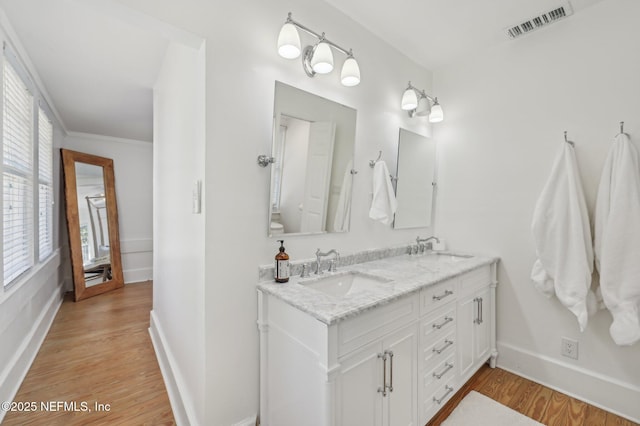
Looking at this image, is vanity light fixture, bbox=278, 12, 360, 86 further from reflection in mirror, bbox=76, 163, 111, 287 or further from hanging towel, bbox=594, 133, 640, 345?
reflection in mirror, bbox=76, 163, 111, 287

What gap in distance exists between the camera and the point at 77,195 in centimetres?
380

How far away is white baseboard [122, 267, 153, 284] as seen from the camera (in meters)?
4.54

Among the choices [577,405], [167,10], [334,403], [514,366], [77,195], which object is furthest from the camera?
[77,195]

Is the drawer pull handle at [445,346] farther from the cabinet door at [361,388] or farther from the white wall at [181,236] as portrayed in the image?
the white wall at [181,236]

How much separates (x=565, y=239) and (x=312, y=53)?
6.48 feet

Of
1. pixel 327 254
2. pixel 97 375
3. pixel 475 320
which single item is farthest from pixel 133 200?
pixel 475 320

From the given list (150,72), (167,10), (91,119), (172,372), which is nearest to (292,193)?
(167,10)

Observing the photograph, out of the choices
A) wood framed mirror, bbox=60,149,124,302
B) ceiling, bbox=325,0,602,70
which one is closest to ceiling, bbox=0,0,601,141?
ceiling, bbox=325,0,602,70

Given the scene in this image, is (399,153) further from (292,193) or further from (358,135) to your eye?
(292,193)

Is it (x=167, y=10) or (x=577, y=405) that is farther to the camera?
(x=577, y=405)

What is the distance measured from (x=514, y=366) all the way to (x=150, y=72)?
12.7ft

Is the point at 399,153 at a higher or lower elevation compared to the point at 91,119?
lower

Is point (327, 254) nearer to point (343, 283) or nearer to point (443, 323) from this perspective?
point (343, 283)

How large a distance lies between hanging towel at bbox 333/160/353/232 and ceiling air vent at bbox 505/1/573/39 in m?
1.56
